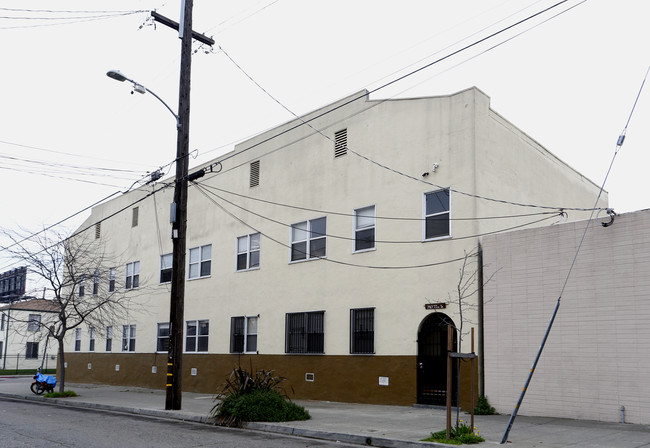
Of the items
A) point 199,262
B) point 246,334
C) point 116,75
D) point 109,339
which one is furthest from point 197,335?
point 116,75

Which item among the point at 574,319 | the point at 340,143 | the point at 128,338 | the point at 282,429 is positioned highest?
the point at 340,143

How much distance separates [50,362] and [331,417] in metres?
49.0

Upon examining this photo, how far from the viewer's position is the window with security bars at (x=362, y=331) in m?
18.9

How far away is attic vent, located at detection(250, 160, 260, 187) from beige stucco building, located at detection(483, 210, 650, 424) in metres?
10.3

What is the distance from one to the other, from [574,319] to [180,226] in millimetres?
10461

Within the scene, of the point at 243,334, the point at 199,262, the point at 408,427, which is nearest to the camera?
the point at 408,427

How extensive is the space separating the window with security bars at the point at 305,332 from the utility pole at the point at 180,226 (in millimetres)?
4412

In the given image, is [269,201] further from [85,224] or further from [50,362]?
[50,362]

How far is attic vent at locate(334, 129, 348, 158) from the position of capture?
2070cm

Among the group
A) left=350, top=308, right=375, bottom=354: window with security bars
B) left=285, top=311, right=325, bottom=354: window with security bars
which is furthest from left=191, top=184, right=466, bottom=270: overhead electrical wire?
left=285, top=311, right=325, bottom=354: window with security bars

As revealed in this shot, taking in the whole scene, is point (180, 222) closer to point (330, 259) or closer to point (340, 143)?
point (330, 259)

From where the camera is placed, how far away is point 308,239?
2156cm

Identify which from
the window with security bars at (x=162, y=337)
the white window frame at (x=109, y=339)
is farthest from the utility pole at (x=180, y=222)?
the white window frame at (x=109, y=339)

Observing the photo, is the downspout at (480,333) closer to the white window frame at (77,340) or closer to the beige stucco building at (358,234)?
the beige stucco building at (358,234)
